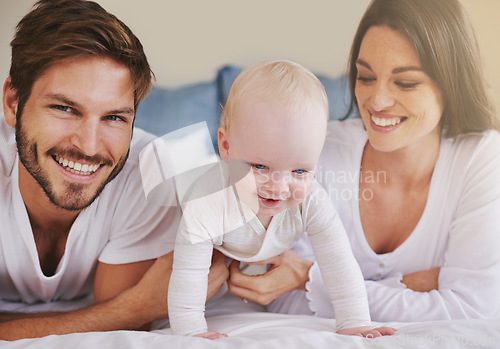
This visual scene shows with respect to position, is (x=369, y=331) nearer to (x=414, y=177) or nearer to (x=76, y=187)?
(x=414, y=177)

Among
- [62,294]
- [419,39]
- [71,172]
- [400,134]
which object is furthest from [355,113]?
[62,294]

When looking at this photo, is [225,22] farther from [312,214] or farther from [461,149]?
[461,149]

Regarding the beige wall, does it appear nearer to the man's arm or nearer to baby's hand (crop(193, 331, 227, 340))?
the man's arm

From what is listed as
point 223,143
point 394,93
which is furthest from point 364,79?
point 223,143

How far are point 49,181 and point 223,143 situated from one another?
404 mm

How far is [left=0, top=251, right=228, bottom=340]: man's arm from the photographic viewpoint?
44.3 inches

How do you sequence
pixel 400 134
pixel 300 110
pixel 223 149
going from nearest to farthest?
1. pixel 300 110
2. pixel 223 149
3. pixel 400 134

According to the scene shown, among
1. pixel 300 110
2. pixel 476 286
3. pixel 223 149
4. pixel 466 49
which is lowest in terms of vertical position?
pixel 476 286

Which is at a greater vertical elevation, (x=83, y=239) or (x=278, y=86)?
(x=278, y=86)

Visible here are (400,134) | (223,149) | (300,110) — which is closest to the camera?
(300,110)

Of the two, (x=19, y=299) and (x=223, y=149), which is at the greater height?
(x=223, y=149)

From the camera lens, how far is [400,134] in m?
1.18

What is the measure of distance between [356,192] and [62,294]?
0.77 meters

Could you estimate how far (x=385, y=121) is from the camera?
117 centimetres
